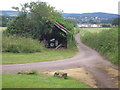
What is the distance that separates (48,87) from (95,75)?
587 cm

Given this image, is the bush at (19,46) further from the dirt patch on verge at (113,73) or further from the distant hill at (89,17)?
the distant hill at (89,17)

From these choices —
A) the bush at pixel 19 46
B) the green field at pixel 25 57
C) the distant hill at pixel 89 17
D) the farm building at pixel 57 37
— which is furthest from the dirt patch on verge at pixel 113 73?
the distant hill at pixel 89 17

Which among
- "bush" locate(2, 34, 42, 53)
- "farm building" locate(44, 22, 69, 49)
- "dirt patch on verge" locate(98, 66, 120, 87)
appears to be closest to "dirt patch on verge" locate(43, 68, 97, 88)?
"dirt patch on verge" locate(98, 66, 120, 87)

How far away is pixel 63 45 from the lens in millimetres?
34344

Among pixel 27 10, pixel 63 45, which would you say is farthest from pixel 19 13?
pixel 63 45

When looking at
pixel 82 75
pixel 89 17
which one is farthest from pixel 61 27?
pixel 89 17

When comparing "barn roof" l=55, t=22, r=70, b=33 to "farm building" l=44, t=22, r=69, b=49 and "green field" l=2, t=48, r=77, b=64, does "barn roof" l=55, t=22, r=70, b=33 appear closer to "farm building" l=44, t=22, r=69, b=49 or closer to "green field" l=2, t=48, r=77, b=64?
"farm building" l=44, t=22, r=69, b=49

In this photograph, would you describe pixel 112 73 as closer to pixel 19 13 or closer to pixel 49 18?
pixel 49 18

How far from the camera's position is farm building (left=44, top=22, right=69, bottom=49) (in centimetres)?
3328

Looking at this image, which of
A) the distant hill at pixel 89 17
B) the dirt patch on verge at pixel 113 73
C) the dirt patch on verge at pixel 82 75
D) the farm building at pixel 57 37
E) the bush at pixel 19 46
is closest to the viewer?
the dirt patch on verge at pixel 82 75

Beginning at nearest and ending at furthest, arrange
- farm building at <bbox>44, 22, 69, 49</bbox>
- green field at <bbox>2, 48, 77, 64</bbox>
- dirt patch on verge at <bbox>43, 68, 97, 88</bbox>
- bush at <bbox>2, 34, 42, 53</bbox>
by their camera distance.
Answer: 1. dirt patch on verge at <bbox>43, 68, 97, 88</bbox>
2. green field at <bbox>2, 48, 77, 64</bbox>
3. bush at <bbox>2, 34, 42, 53</bbox>
4. farm building at <bbox>44, 22, 69, 49</bbox>

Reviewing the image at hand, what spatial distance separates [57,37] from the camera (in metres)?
33.9

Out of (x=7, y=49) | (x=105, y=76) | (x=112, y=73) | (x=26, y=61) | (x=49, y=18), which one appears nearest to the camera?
(x=105, y=76)

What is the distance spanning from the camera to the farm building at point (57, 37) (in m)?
33.3
